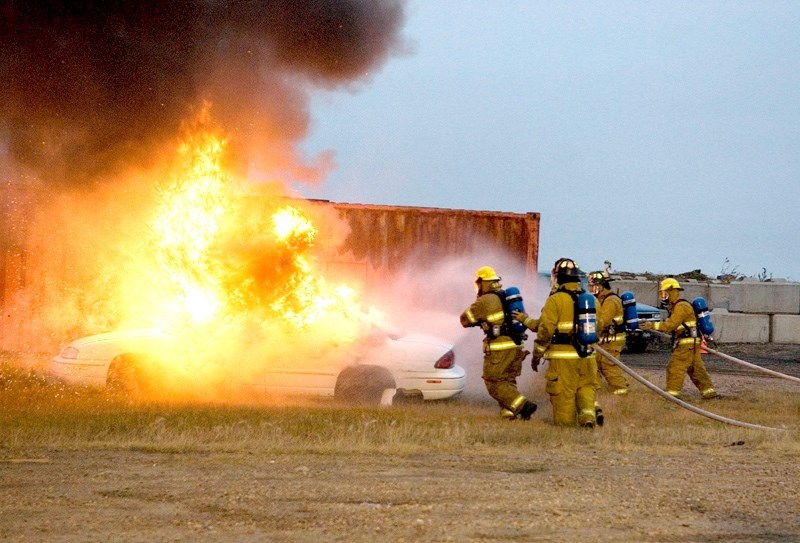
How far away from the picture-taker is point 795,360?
21.9 metres

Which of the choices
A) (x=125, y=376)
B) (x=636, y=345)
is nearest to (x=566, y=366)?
(x=125, y=376)

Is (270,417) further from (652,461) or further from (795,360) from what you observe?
(795,360)

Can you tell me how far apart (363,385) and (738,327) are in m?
18.0

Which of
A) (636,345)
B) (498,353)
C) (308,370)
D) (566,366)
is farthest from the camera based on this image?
(636,345)

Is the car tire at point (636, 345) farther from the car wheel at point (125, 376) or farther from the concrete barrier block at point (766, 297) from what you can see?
the car wheel at point (125, 376)

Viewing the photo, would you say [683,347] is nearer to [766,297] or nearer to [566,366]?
[566,366]

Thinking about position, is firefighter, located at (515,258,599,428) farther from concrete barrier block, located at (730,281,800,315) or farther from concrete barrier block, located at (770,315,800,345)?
concrete barrier block, located at (770,315,800,345)

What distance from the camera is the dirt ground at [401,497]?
5.19 metres

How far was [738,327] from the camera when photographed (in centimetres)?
2589

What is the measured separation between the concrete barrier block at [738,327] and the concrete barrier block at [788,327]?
0.33 meters

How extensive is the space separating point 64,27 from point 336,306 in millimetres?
4553

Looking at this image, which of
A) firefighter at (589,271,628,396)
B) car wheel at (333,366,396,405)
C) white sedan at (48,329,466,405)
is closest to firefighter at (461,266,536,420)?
white sedan at (48,329,466,405)

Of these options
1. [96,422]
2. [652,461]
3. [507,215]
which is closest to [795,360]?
[507,215]

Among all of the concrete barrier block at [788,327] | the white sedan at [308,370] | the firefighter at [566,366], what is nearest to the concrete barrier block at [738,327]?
the concrete barrier block at [788,327]
